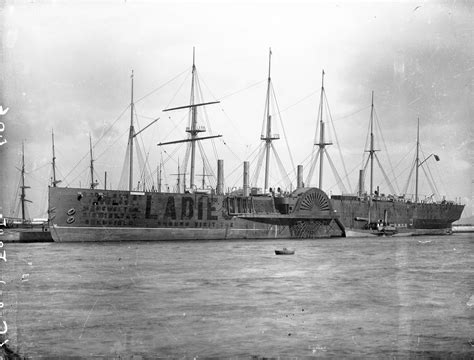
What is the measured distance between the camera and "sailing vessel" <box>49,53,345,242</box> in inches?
1960

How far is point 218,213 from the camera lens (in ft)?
190

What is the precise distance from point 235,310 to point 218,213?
4015 cm

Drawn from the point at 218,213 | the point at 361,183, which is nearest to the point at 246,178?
the point at 218,213

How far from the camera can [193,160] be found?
6062cm

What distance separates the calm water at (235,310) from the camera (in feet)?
42.9

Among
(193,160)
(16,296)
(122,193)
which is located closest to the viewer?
(16,296)

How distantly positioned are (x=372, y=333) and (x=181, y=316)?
5310 millimetres

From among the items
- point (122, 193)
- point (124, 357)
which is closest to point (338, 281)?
point (124, 357)

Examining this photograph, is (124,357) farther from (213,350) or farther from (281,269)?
(281,269)

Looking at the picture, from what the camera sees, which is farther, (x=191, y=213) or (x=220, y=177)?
(x=220, y=177)

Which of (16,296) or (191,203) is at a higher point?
(191,203)

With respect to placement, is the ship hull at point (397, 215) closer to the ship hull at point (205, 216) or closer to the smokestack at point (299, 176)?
the ship hull at point (205, 216)

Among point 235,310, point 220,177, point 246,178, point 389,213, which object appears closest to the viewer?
point 235,310

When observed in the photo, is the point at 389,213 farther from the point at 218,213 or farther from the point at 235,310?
the point at 235,310
